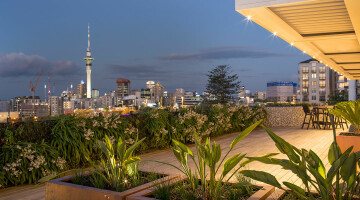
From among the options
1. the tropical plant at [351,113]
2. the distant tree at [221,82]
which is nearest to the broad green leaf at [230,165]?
the tropical plant at [351,113]

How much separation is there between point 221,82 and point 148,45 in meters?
39.7

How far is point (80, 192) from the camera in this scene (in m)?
2.26

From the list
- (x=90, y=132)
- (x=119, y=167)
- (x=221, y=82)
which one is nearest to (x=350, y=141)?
(x=119, y=167)

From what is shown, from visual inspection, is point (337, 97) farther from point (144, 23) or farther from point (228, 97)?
point (144, 23)

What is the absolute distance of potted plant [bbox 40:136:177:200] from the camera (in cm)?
220

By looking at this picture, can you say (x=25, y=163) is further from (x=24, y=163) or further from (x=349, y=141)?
(x=349, y=141)

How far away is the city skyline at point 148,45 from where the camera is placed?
200 ft

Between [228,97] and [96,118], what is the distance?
33238 mm

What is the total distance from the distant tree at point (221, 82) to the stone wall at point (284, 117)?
2313 centimetres

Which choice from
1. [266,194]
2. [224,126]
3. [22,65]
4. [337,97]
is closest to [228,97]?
[337,97]

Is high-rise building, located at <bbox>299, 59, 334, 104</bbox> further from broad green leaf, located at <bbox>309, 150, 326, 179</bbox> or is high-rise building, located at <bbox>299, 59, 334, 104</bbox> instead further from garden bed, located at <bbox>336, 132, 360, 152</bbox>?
broad green leaf, located at <bbox>309, 150, 326, 179</bbox>

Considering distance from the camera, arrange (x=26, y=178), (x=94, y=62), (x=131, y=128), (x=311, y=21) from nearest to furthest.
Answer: (x=26, y=178) < (x=311, y=21) < (x=131, y=128) < (x=94, y=62)

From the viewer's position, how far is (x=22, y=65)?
66.1 meters

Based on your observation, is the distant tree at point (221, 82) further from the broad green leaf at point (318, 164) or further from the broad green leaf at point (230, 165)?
the broad green leaf at point (318, 164)
